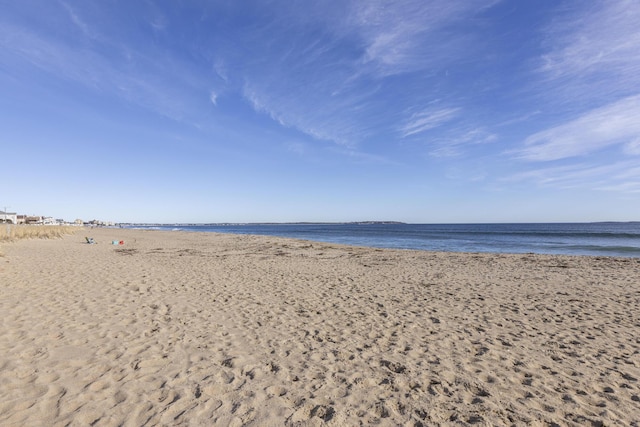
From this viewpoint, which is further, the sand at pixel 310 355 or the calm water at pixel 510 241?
the calm water at pixel 510 241

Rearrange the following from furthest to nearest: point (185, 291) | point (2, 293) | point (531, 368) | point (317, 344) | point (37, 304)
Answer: point (185, 291)
point (2, 293)
point (37, 304)
point (317, 344)
point (531, 368)

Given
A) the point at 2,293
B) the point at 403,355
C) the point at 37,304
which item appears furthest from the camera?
the point at 2,293

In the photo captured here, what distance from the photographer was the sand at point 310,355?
144 inches

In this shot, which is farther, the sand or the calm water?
the calm water

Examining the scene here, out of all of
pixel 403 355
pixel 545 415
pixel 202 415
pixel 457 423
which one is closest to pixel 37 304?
pixel 202 415

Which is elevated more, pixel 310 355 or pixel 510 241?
pixel 510 241

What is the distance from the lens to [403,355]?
17.1 ft

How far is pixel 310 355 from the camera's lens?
17.0ft

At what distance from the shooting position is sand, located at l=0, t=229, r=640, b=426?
365 cm

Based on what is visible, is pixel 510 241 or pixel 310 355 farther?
pixel 510 241

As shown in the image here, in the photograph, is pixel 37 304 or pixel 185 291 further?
pixel 185 291

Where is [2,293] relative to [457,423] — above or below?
above

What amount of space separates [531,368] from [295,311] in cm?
485

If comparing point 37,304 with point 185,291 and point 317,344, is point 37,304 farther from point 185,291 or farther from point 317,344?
point 317,344
